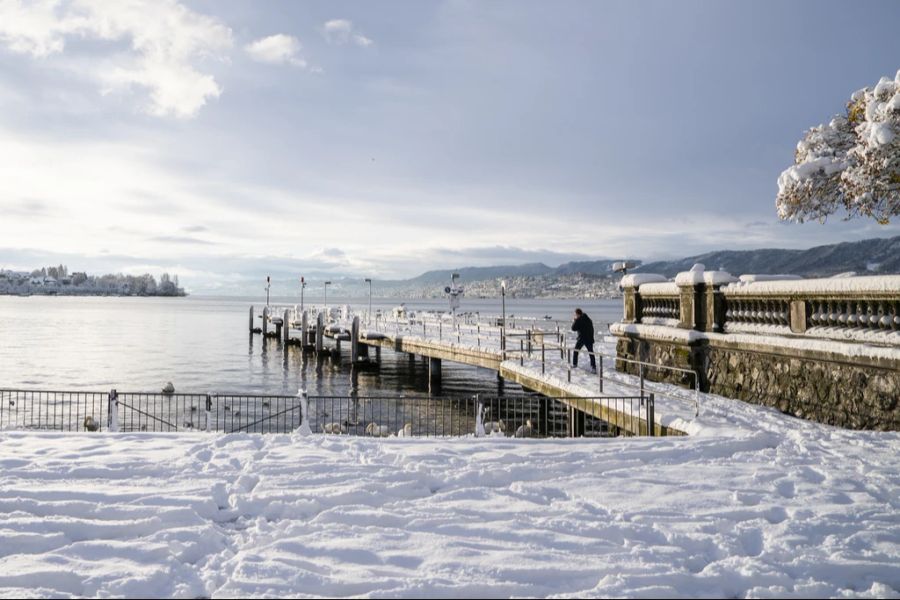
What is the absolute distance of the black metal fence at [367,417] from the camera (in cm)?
1315

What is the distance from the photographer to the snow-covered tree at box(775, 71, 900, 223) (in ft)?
35.3

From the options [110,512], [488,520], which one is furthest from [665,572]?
[110,512]

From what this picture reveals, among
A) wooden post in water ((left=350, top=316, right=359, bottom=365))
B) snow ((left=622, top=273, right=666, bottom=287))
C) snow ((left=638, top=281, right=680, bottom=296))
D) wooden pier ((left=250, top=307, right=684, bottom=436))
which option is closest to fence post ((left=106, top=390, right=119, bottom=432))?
wooden pier ((left=250, top=307, right=684, bottom=436))

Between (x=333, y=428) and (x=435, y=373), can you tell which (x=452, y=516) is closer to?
(x=333, y=428)

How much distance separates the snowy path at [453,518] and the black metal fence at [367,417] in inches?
129

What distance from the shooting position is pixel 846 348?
10.9 meters

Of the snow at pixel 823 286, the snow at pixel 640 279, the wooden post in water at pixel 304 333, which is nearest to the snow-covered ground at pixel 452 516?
the snow at pixel 823 286

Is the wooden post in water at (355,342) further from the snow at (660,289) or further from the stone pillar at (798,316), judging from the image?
the stone pillar at (798,316)

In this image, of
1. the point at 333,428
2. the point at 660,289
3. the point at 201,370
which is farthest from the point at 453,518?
the point at 201,370

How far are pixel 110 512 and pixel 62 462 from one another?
101 inches

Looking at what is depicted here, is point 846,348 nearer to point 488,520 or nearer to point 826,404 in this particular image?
point 826,404

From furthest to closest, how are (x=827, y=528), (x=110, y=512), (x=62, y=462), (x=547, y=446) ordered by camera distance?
(x=547, y=446), (x=62, y=462), (x=110, y=512), (x=827, y=528)

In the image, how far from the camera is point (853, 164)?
13.0m

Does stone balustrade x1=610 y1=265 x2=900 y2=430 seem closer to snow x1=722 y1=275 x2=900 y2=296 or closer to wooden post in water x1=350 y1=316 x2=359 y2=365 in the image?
snow x1=722 y1=275 x2=900 y2=296
